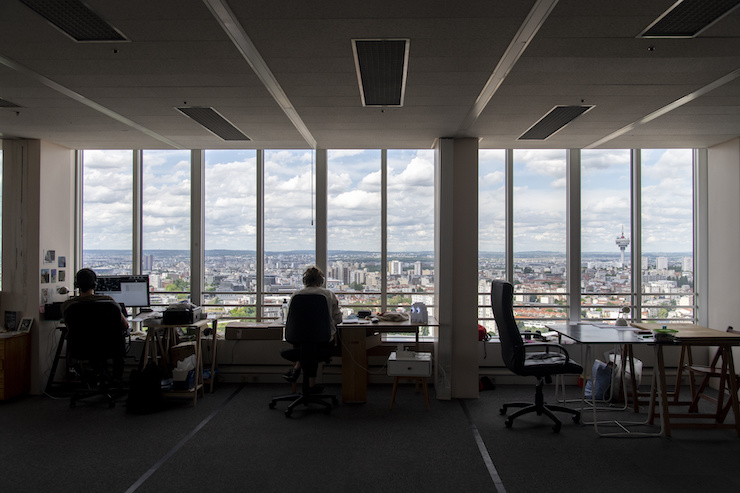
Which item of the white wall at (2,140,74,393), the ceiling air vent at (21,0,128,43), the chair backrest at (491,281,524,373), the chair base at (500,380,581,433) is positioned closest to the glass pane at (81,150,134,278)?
the white wall at (2,140,74,393)

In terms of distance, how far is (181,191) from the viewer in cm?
616

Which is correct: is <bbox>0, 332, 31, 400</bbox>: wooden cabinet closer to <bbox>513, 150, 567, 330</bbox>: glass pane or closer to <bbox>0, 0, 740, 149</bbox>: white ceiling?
<bbox>0, 0, 740, 149</bbox>: white ceiling

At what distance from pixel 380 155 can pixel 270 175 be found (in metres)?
1.53

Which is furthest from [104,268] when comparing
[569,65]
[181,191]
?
[569,65]

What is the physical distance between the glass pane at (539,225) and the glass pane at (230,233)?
11.6 ft

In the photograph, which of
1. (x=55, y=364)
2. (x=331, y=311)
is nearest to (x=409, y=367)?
(x=331, y=311)

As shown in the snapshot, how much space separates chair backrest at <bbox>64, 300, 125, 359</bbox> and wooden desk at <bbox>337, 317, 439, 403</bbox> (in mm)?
2275

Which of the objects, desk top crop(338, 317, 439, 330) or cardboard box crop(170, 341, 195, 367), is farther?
cardboard box crop(170, 341, 195, 367)

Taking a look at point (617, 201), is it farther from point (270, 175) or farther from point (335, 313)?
point (270, 175)

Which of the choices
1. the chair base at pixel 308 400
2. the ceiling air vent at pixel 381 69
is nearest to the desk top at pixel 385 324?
the chair base at pixel 308 400

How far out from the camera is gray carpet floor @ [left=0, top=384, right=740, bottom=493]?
3.07m

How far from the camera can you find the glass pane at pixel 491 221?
19.7 ft

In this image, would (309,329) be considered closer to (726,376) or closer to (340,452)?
(340,452)

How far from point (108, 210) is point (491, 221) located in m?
5.17
